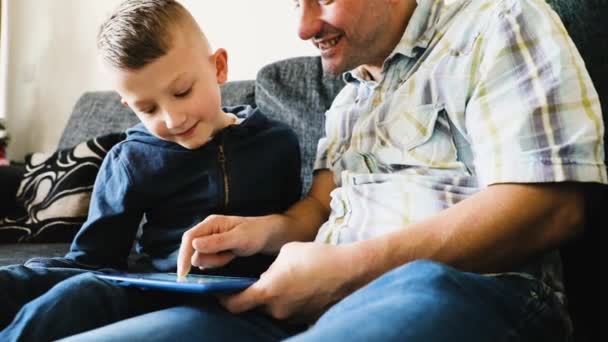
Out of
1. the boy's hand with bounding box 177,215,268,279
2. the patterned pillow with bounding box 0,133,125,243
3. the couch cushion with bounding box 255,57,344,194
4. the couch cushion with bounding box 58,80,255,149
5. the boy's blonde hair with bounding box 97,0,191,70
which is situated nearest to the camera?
the boy's hand with bounding box 177,215,268,279

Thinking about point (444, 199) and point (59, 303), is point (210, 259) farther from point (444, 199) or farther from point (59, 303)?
point (444, 199)

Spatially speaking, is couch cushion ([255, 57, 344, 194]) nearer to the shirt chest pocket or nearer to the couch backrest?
the shirt chest pocket

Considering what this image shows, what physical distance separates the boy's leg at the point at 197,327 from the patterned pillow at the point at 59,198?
102 cm

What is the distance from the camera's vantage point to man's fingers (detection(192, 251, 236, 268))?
1.00m

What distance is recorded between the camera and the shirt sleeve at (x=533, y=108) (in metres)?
0.86

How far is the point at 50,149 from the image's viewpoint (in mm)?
3004

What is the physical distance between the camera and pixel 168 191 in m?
1.22

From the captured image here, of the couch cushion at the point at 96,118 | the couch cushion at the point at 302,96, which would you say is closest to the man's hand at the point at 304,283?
the couch cushion at the point at 302,96

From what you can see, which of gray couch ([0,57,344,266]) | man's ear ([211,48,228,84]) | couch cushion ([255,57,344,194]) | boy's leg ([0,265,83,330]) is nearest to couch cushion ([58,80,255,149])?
gray couch ([0,57,344,266])

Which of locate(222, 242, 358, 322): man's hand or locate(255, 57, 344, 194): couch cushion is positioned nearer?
locate(222, 242, 358, 322): man's hand

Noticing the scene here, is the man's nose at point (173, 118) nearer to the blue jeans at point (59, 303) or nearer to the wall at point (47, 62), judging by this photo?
the blue jeans at point (59, 303)

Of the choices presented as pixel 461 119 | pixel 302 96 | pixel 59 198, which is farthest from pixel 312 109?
pixel 59 198

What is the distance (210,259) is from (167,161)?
265mm

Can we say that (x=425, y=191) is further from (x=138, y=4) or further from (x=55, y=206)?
(x=55, y=206)
